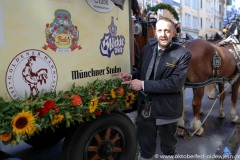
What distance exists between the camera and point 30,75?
2201 millimetres

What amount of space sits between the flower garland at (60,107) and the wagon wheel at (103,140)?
127mm

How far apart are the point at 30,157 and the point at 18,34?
2448 mm

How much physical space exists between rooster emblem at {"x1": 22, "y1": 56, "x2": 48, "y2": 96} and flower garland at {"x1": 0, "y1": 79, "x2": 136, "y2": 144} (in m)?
0.09

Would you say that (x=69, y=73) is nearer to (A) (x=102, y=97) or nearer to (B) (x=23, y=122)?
(A) (x=102, y=97)

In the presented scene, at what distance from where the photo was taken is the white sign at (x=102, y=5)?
2.61 meters

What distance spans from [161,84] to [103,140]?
848 millimetres

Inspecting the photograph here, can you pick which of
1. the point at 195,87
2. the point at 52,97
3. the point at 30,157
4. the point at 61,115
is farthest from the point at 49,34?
the point at 195,87

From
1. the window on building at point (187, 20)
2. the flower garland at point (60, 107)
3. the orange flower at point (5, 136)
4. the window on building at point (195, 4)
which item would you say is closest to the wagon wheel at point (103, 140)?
the flower garland at point (60, 107)

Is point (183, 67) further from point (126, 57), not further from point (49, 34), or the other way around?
point (49, 34)

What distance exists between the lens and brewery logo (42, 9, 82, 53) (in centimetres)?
230

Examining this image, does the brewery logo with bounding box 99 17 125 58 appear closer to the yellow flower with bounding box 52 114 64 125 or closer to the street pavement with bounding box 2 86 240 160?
the yellow flower with bounding box 52 114 64 125

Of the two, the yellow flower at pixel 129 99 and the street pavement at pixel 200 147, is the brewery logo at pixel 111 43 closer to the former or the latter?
the yellow flower at pixel 129 99

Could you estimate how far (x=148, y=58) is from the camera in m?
2.86

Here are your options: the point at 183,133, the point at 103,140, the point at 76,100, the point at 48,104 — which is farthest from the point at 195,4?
the point at 48,104
